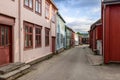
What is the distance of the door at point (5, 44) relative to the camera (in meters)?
11.0

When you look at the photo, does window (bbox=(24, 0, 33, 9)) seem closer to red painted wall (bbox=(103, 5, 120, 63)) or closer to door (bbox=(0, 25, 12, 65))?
door (bbox=(0, 25, 12, 65))

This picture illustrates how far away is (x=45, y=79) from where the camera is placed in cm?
991

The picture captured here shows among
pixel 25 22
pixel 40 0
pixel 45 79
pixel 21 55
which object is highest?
pixel 40 0

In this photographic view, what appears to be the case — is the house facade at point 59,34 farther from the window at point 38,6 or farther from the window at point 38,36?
the window at point 38,6

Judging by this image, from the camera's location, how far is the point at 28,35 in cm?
1549

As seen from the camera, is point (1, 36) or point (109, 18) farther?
point (109, 18)

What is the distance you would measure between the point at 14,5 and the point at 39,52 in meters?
7.29

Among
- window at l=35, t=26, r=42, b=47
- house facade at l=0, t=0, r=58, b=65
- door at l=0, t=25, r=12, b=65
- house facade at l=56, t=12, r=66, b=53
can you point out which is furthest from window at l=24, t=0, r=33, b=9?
house facade at l=56, t=12, r=66, b=53

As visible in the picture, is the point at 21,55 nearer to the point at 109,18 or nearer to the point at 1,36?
the point at 1,36

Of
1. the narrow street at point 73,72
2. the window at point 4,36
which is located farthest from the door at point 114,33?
the window at point 4,36

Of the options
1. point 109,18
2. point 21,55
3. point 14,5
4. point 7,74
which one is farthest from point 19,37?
point 109,18

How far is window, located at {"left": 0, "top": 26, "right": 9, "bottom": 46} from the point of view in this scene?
10977 millimetres

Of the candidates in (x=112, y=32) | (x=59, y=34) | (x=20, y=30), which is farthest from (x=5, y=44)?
(x=59, y=34)

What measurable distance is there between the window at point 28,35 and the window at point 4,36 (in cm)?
298
